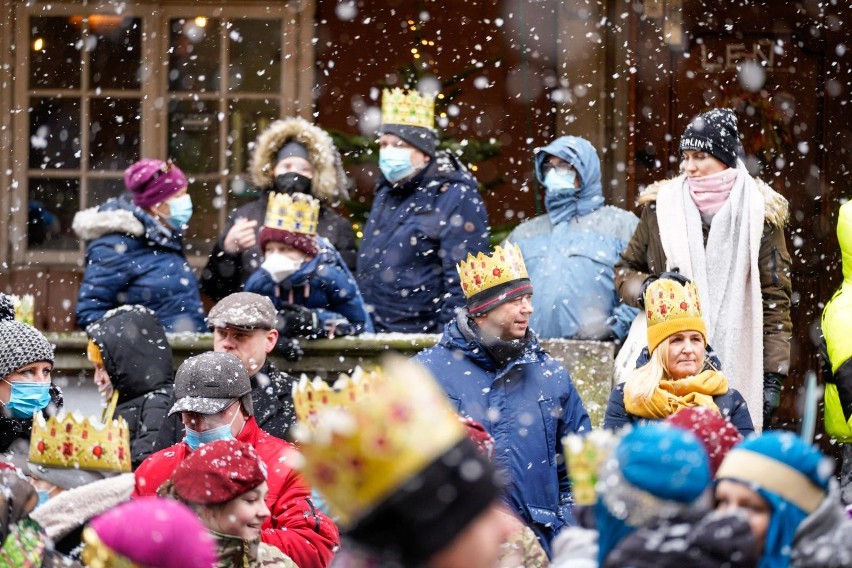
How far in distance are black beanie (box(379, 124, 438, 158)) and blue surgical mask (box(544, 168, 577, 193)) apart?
0.69 meters

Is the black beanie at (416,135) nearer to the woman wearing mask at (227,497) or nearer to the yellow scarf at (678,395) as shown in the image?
the yellow scarf at (678,395)

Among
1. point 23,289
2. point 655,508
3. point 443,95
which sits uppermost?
point 443,95

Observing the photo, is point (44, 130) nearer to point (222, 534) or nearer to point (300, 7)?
point (300, 7)

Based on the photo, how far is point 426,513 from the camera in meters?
2.81

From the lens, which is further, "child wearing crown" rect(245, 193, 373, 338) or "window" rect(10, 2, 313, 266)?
"window" rect(10, 2, 313, 266)

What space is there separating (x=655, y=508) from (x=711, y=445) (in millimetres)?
885

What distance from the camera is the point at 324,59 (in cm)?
1084

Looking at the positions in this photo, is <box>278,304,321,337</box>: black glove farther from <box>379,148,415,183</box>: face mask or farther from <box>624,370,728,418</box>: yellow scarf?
<box>624,370,728,418</box>: yellow scarf

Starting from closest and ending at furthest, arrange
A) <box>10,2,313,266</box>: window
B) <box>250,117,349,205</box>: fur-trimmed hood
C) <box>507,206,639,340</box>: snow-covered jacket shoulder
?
<box>507,206,639,340</box>: snow-covered jacket shoulder → <box>250,117,349,205</box>: fur-trimmed hood → <box>10,2,313,266</box>: window

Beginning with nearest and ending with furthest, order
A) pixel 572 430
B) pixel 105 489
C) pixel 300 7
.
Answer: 1. pixel 105 489
2. pixel 572 430
3. pixel 300 7

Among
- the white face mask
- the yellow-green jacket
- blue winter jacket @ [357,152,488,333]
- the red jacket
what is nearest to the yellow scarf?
the yellow-green jacket

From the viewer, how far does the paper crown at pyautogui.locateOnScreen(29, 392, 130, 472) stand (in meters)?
5.10

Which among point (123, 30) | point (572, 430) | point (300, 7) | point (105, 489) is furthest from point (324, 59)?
point (105, 489)

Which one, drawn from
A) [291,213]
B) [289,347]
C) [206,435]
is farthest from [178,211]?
[206,435]
